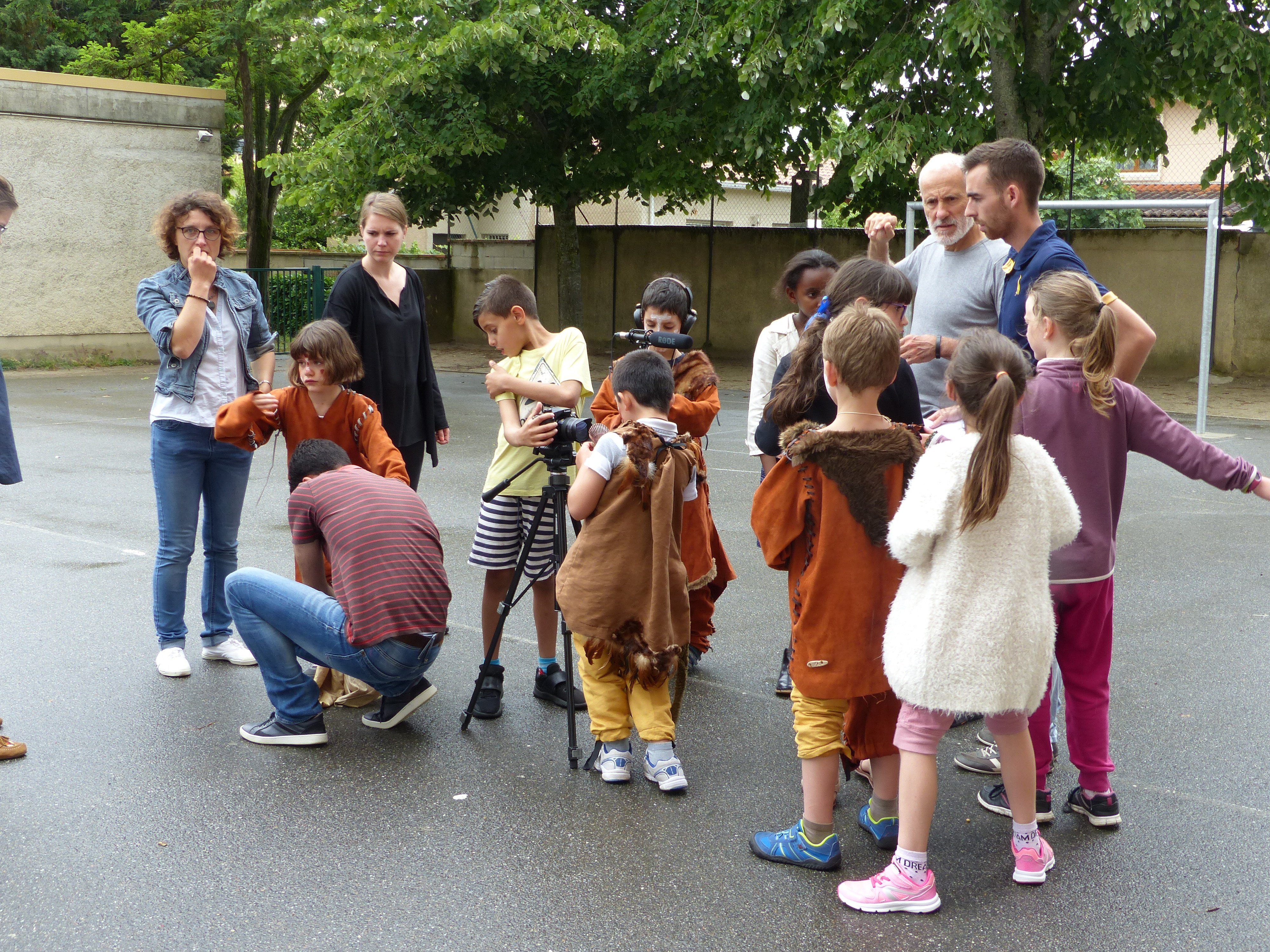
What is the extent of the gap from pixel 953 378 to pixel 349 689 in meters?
2.63

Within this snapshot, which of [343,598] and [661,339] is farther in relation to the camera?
[661,339]

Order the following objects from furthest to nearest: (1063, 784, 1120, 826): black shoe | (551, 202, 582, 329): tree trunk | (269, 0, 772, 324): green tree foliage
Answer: (551, 202, 582, 329): tree trunk → (269, 0, 772, 324): green tree foliage → (1063, 784, 1120, 826): black shoe

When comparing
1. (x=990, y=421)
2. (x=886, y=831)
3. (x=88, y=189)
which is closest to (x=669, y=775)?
(x=886, y=831)

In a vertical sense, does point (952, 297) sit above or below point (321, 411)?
above

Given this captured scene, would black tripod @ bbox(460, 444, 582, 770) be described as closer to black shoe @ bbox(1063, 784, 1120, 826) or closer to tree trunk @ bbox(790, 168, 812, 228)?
black shoe @ bbox(1063, 784, 1120, 826)

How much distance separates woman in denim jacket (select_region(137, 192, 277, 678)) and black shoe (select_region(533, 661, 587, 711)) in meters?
1.28

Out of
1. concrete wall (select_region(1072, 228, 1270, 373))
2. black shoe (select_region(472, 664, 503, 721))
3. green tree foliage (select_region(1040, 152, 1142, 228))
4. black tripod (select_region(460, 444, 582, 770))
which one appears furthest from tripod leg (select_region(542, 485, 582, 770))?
concrete wall (select_region(1072, 228, 1270, 373))

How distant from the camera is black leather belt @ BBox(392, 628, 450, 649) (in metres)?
3.84

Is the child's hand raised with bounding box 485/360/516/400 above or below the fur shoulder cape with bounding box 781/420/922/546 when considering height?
above

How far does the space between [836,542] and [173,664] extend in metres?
2.92

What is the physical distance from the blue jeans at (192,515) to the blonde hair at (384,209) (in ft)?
3.57

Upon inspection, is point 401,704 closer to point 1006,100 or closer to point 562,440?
point 562,440

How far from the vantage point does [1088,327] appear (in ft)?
10.7

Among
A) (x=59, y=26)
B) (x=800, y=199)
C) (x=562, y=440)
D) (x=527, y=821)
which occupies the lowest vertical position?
(x=527, y=821)
